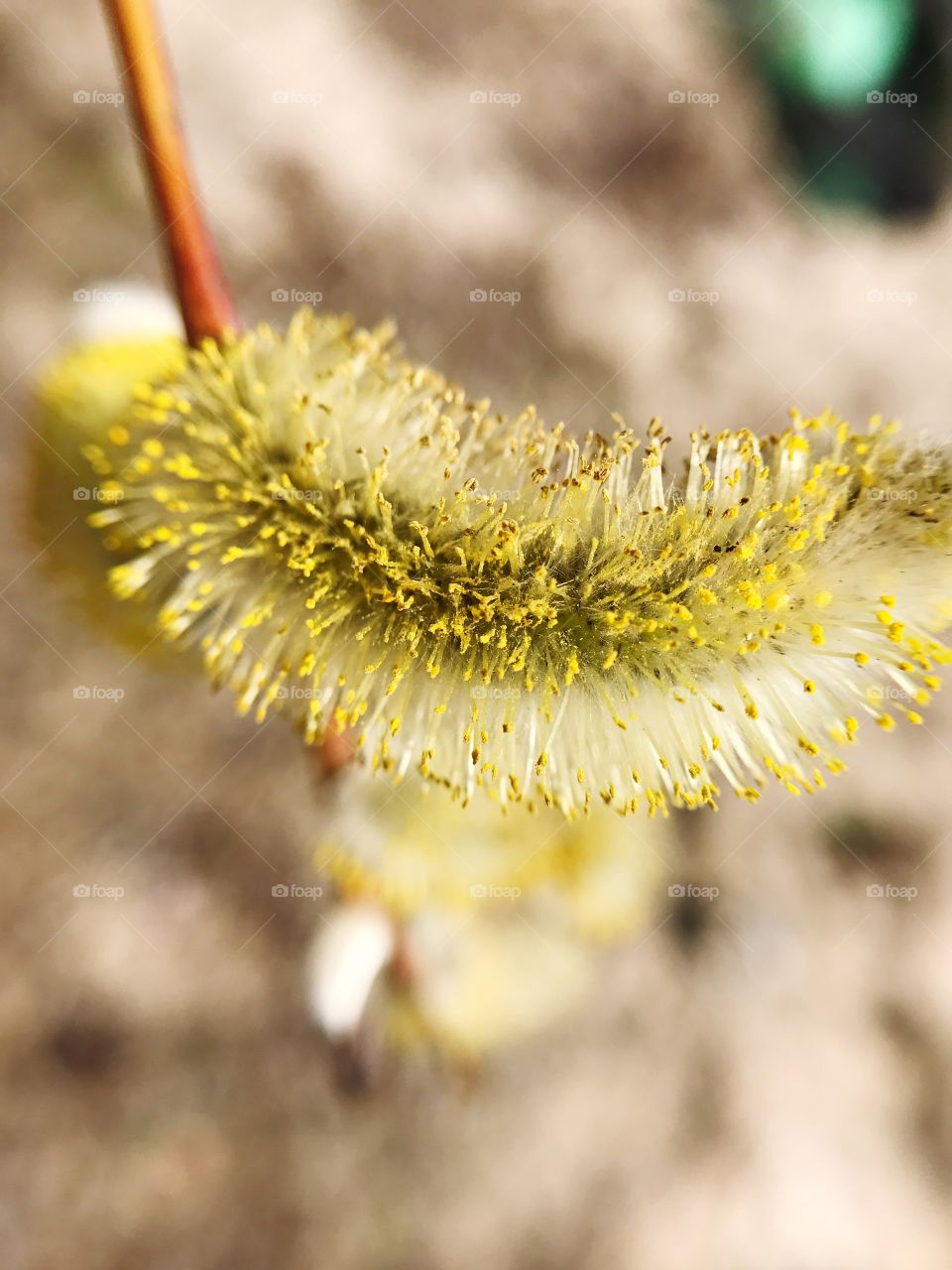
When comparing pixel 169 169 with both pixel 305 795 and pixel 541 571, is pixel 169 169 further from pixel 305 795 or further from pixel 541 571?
pixel 305 795

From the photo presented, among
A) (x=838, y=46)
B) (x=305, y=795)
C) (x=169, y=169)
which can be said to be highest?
(x=838, y=46)

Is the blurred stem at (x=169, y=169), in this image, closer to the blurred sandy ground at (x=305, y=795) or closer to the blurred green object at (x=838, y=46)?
the blurred sandy ground at (x=305, y=795)

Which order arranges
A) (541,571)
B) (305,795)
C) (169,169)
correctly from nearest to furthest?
(541,571) → (169,169) → (305,795)

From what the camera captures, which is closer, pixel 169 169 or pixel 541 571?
pixel 541 571

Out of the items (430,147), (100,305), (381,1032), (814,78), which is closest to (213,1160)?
(381,1032)

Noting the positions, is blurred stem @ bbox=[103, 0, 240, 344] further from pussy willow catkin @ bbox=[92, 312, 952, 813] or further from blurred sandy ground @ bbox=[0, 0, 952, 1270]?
blurred sandy ground @ bbox=[0, 0, 952, 1270]

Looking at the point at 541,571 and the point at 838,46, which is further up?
the point at 838,46

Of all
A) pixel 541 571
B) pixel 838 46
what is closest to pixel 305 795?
pixel 541 571
